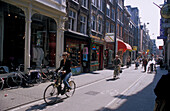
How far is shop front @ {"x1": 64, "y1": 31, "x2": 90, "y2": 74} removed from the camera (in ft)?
45.8

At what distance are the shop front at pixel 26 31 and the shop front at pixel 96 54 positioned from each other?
20.4ft

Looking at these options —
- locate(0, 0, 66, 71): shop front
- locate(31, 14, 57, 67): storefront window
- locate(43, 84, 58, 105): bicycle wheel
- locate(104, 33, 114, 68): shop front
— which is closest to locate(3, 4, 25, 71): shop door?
locate(0, 0, 66, 71): shop front

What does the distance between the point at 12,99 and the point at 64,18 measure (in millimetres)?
7818

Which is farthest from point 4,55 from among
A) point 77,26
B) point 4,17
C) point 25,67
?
point 77,26

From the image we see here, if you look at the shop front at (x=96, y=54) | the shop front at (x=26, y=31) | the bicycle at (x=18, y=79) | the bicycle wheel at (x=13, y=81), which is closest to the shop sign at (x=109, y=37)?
the shop front at (x=96, y=54)

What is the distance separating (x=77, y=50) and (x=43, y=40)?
437 cm

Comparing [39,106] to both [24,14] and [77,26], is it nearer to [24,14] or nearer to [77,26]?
[24,14]

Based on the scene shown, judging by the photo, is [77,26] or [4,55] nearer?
[4,55]

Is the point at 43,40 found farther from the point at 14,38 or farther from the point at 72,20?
the point at 72,20

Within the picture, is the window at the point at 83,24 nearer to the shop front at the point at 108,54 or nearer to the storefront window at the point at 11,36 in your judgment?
the storefront window at the point at 11,36

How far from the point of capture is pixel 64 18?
496 inches

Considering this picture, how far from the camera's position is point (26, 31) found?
31.3 feet

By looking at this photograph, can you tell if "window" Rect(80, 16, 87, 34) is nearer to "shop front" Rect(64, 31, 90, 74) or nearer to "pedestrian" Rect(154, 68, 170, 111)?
"shop front" Rect(64, 31, 90, 74)

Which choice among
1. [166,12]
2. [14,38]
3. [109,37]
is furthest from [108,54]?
[14,38]
